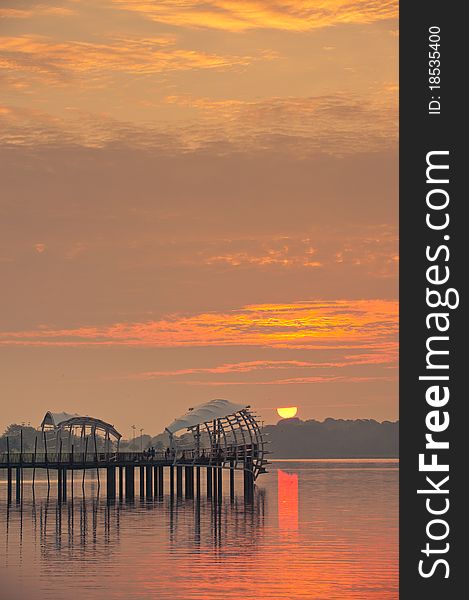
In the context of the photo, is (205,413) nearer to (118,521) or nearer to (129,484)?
(129,484)

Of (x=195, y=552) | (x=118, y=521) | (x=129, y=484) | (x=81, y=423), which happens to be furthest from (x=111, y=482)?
(x=195, y=552)

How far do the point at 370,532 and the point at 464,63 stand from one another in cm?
5023

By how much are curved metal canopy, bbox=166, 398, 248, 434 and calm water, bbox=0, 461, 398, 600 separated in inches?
254

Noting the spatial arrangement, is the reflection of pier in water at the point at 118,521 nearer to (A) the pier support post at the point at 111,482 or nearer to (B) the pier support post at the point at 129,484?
(B) the pier support post at the point at 129,484

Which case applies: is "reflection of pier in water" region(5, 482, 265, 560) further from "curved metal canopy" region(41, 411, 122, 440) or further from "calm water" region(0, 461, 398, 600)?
"curved metal canopy" region(41, 411, 122, 440)

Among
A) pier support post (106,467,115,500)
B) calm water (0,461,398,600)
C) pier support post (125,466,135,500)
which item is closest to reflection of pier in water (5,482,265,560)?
calm water (0,461,398,600)

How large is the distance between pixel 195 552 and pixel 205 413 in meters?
42.5

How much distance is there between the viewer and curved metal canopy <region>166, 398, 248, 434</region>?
101 meters

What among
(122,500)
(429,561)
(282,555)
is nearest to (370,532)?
(282,555)

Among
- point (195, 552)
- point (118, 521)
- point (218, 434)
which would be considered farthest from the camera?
point (218, 434)

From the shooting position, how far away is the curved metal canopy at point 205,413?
10081cm

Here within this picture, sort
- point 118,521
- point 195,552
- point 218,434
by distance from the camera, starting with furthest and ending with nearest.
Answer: point 218,434, point 118,521, point 195,552

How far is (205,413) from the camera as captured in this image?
4058 inches

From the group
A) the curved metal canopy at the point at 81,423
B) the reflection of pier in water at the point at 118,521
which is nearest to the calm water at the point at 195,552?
the reflection of pier in water at the point at 118,521
